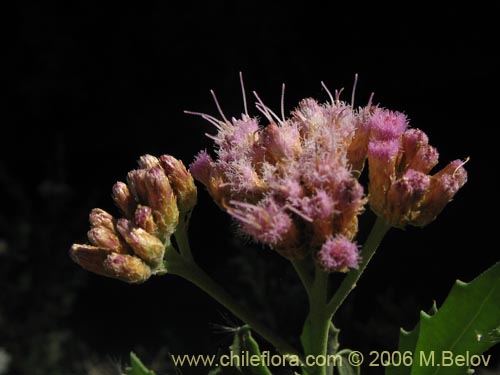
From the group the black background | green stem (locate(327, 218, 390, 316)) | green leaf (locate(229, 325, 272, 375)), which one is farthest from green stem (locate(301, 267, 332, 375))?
the black background

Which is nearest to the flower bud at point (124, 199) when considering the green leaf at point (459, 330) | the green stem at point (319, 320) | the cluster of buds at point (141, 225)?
the cluster of buds at point (141, 225)

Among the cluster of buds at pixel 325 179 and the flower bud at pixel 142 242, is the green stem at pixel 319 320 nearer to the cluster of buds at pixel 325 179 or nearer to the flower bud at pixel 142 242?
the cluster of buds at pixel 325 179

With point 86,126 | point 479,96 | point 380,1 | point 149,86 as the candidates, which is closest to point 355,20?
point 380,1

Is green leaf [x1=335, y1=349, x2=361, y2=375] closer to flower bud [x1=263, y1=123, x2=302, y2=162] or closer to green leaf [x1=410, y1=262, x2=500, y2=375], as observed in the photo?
green leaf [x1=410, y1=262, x2=500, y2=375]

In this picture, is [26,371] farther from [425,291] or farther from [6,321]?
[425,291]

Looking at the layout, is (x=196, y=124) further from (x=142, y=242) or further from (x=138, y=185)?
(x=142, y=242)
